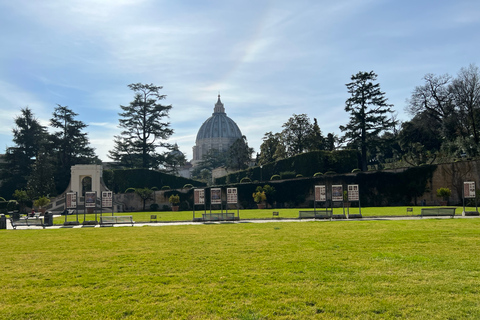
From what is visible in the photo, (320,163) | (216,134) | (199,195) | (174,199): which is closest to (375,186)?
(320,163)

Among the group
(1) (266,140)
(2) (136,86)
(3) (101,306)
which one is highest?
(2) (136,86)

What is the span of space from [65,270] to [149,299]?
350 cm

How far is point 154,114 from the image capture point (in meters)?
63.5

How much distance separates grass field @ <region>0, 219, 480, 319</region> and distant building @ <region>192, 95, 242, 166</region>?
14786 centimetres

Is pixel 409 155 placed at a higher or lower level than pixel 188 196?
higher

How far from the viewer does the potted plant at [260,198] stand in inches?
1815

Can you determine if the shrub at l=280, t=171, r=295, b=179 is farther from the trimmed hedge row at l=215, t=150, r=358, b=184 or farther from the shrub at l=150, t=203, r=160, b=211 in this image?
the shrub at l=150, t=203, r=160, b=211

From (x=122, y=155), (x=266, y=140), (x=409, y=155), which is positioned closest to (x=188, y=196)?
(x=122, y=155)

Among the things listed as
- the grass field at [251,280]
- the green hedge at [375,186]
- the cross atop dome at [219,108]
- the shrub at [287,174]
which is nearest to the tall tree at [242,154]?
the shrub at [287,174]

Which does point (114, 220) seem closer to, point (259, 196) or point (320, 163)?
point (259, 196)

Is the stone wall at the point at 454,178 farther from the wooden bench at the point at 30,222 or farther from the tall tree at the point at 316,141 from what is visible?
the wooden bench at the point at 30,222

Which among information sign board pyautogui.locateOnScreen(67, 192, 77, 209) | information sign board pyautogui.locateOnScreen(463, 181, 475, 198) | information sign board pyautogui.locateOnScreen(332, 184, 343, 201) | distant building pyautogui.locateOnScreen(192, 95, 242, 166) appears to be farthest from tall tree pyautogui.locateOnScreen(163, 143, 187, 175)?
distant building pyautogui.locateOnScreen(192, 95, 242, 166)

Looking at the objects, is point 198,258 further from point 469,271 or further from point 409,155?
point 409,155

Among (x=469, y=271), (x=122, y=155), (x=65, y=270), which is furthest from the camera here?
(x=122, y=155)
